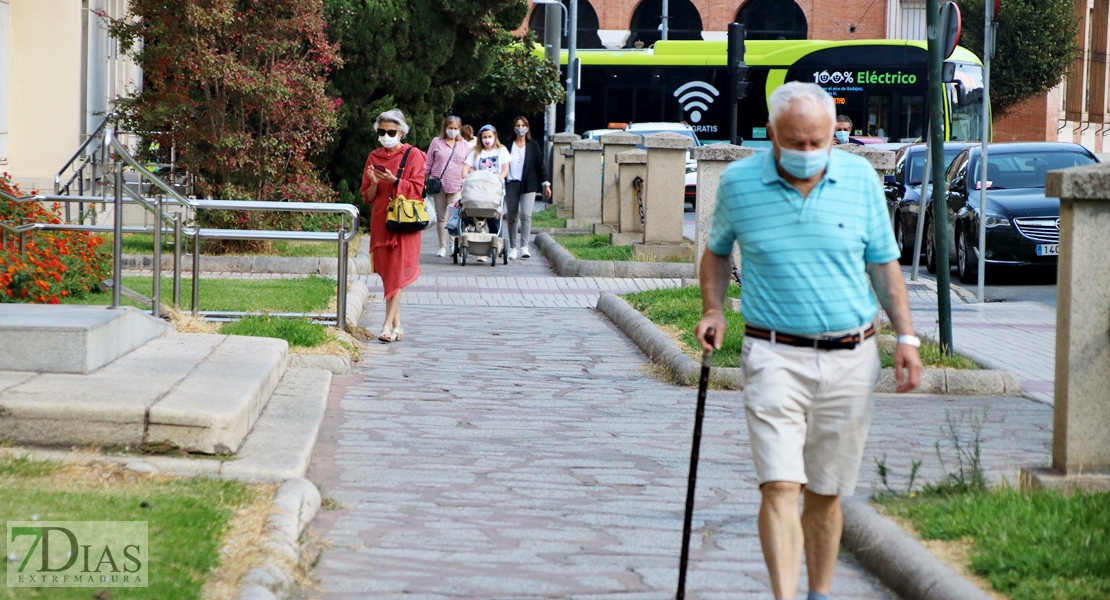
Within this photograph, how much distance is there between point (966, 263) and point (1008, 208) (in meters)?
0.81

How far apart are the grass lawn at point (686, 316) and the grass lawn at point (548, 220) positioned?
11.0 m

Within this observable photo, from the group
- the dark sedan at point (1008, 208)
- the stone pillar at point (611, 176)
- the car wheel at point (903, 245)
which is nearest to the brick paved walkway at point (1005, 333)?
the dark sedan at point (1008, 208)

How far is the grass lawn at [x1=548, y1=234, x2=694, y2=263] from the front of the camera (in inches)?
715

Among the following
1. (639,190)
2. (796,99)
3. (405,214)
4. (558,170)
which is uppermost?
(558,170)

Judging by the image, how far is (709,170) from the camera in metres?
13.6

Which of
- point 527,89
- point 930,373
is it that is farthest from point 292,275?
point 527,89

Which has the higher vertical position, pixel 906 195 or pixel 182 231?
pixel 906 195

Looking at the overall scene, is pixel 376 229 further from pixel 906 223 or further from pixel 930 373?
pixel 906 223

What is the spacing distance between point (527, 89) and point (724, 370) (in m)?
23.8

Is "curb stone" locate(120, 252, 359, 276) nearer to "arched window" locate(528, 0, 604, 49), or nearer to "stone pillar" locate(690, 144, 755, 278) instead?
"stone pillar" locate(690, 144, 755, 278)

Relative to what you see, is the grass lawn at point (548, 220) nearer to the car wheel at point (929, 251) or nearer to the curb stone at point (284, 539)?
the car wheel at point (929, 251)

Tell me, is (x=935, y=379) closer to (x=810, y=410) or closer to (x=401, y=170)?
(x=401, y=170)

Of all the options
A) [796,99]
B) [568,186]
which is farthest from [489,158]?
[796,99]

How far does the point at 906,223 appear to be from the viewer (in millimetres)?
19906
